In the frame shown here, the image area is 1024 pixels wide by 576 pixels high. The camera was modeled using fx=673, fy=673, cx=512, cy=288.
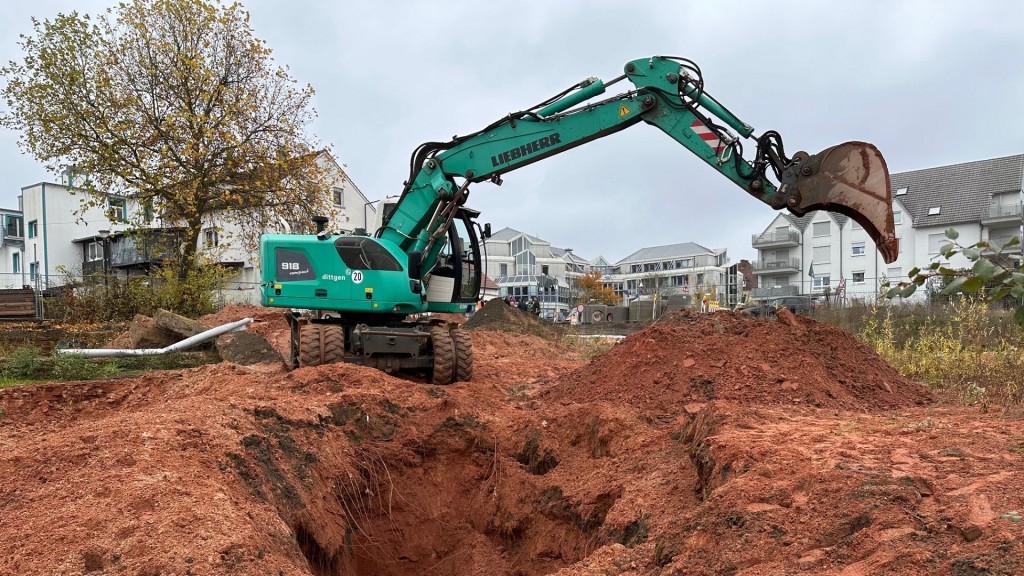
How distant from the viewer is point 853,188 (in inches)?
293

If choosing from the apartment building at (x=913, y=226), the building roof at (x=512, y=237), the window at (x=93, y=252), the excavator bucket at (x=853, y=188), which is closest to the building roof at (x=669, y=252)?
the building roof at (x=512, y=237)

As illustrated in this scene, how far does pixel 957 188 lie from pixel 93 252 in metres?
52.4

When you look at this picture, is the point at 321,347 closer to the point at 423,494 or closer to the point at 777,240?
the point at 423,494

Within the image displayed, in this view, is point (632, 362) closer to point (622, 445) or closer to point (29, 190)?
point (622, 445)

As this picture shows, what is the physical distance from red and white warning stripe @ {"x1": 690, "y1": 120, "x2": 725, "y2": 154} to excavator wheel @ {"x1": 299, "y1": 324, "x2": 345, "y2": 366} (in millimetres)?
5523

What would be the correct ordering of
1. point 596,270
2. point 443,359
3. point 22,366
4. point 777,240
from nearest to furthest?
point 443,359 < point 22,366 < point 777,240 < point 596,270

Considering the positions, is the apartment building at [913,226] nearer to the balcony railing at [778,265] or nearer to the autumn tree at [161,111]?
the balcony railing at [778,265]

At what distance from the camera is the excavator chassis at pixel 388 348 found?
9273mm

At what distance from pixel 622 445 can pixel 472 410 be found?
70.3 inches

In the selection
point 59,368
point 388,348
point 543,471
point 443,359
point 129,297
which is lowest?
point 543,471

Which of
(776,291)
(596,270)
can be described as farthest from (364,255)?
(596,270)

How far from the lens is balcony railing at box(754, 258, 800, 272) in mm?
50125

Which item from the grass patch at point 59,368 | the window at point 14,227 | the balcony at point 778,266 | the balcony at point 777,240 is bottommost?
the grass patch at point 59,368

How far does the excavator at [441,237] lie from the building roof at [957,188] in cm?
3748
